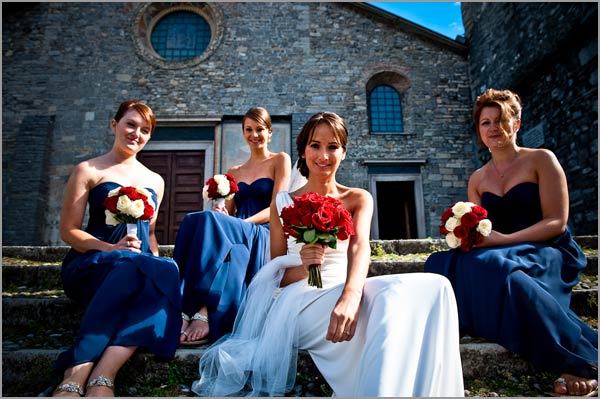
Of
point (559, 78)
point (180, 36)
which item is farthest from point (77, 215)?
point (180, 36)

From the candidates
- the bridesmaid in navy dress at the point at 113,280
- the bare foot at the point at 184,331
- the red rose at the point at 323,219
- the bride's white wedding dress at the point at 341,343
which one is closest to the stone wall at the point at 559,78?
the bride's white wedding dress at the point at 341,343

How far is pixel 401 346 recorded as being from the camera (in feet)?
5.90

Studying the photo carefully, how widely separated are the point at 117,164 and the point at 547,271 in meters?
3.36

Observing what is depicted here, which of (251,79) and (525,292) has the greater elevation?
(251,79)

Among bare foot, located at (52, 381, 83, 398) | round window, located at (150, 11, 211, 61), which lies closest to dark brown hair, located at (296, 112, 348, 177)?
bare foot, located at (52, 381, 83, 398)

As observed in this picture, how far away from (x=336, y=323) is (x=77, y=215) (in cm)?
218

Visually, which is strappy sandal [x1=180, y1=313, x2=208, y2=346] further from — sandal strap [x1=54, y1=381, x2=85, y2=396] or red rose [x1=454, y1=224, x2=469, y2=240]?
red rose [x1=454, y1=224, x2=469, y2=240]

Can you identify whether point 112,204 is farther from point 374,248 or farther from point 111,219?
point 374,248

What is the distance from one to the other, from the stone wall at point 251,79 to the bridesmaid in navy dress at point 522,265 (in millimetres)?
8135

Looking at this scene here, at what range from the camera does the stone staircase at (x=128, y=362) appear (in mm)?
2400

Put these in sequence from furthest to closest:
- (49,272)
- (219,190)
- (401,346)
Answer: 1. (49,272)
2. (219,190)
3. (401,346)

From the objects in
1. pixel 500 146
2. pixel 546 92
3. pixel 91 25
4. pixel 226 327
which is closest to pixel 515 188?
pixel 500 146

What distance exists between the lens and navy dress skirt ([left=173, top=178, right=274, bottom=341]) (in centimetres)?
286

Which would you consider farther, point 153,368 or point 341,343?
point 153,368
